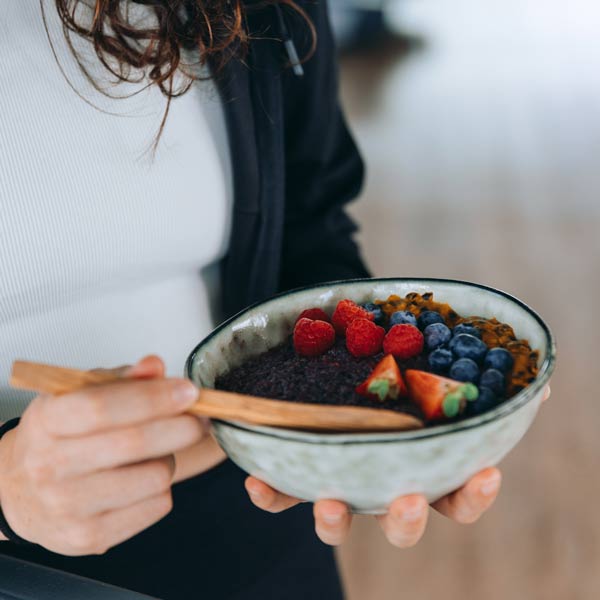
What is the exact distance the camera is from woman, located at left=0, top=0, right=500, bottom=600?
66 cm

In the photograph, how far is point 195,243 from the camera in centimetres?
92

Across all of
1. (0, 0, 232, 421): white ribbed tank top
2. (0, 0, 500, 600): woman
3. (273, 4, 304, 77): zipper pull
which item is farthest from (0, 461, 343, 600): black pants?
(273, 4, 304, 77): zipper pull

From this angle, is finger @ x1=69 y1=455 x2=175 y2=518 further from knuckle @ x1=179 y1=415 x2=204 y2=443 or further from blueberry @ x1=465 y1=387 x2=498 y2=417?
blueberry @ x1=465 y1=387 x2=498 y2=417

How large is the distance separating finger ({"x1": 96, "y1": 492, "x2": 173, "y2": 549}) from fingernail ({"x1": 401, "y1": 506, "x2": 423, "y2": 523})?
0.62 feet

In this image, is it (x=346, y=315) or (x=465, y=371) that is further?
(x=346, y=315)

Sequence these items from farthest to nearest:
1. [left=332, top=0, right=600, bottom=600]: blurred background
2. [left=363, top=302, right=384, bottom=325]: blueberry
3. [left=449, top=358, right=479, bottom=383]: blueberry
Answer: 1. [left=332, top=0, right=600, bottom=600]: blurred background
2. [left=363, top=302, right=384, bottom=325]: blueberry
3. [left=449, top=358, right=479, bottom=383]: blueberry

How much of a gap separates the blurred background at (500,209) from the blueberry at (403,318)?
1.13 metres

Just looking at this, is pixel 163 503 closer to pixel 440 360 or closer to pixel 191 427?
pixel 191 427

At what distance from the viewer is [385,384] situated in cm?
58

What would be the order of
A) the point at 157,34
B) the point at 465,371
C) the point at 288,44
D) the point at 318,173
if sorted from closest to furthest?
the point at 465,371
the point at 157,34
the point at 288,44
the point at 318,173

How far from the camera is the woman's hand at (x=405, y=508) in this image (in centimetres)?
57

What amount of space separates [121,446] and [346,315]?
0.26 m

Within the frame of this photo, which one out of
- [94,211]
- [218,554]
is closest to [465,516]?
[218,554]

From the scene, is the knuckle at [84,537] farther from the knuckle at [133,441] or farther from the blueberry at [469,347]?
the blueberry at [469,347]
